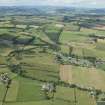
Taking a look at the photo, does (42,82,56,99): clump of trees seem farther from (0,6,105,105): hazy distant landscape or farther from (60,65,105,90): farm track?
(60,65,105,90): farm track

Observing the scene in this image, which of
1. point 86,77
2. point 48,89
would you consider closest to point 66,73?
point 86,77

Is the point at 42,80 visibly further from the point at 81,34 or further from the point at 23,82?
the point at 81,34

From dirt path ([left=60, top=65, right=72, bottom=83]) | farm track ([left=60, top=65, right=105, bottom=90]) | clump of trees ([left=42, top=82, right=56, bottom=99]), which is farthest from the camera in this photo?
dirt path ([left=60, top=65, right=72, bottom=83])

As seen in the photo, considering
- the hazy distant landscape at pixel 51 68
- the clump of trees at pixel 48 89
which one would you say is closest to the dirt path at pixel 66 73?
the hazy distant landscape at pixel 51 68

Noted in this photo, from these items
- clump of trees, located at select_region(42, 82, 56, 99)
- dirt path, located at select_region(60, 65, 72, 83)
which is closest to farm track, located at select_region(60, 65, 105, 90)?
dirt path, located at select_region(60, 65, 72, 83)

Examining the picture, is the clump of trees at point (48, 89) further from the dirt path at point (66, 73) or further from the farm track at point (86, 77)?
the farm track at point (86, 77)

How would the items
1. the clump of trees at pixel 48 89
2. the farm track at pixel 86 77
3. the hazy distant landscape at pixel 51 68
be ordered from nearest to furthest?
the hazy distant landscape at pixel 51 68 → the clump of trees at pixel 48 89 → the farm track at pixel 86 77

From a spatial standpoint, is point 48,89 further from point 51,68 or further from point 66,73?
point 51,68

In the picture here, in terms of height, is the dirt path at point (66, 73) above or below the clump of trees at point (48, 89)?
above
